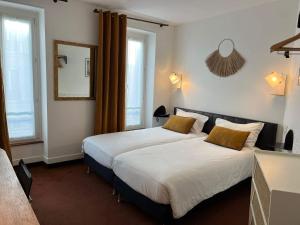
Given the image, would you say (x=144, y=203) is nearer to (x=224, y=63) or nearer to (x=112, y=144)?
(x=112, y=144)

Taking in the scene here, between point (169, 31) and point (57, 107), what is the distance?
106 inches

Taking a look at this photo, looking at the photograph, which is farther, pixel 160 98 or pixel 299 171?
pixel 160 98

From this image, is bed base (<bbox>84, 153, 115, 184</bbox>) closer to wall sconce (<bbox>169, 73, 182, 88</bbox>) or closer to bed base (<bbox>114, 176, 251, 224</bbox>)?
bed base (<bbox>114, 176, 251, 224</bbox>)

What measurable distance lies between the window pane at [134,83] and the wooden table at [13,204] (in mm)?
3140

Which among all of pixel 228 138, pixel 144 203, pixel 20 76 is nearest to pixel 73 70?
pixel 20 76

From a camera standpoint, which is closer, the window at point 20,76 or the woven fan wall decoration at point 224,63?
the window at point 20,76

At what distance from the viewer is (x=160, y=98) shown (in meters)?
4.80

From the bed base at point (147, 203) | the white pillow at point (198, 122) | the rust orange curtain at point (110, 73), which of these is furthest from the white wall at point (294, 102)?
the rust orange curtain at point (110, 73)

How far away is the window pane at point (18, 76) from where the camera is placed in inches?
128

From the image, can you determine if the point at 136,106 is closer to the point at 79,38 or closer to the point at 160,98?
the point at 160,98

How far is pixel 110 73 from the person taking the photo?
3.87 metres

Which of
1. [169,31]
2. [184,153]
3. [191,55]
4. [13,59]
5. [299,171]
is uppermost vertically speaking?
[169,31]

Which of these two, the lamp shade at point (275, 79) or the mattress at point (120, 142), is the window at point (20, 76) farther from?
the lamp shade at point (275, 79)

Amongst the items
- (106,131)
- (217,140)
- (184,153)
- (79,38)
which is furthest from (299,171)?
(79,38)
